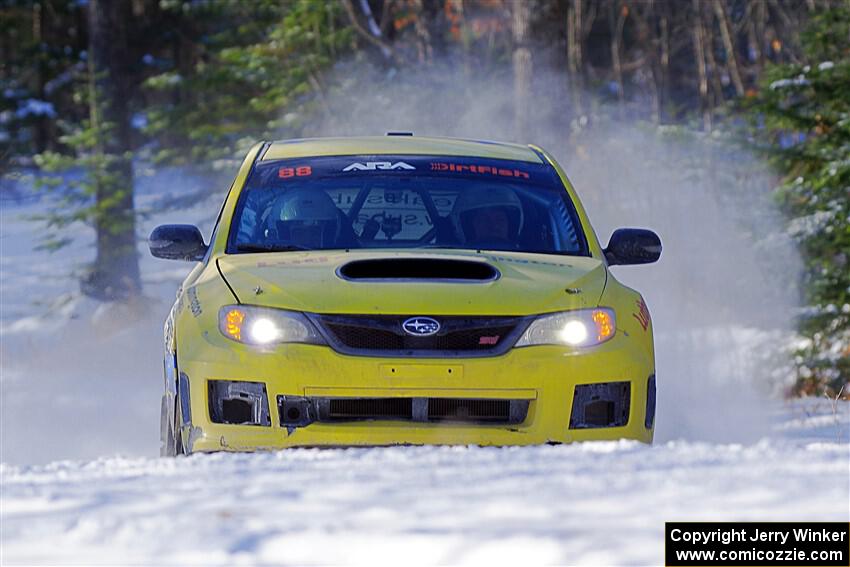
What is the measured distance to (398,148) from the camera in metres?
7.95

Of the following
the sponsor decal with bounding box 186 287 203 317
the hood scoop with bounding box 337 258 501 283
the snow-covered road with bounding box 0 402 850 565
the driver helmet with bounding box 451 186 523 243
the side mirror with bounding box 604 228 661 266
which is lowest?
the snow-covered road with bounding box 0 402 850 565

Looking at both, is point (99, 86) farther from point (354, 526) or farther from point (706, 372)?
point (354, 526)

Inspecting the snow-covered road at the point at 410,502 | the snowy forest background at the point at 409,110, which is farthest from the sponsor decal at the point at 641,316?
the snowy forest background at the point at 409,110

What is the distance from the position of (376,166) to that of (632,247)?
130 cm

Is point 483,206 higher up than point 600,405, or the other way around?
point 483,206

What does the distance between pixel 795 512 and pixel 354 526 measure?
3.78 feet

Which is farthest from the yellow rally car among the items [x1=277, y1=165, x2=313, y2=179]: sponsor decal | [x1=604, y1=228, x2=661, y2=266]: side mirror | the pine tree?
the pine tree

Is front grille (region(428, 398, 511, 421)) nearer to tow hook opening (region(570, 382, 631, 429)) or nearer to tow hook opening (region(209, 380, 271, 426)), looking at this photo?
tow hook opening (region(570, 382, 631, 429))

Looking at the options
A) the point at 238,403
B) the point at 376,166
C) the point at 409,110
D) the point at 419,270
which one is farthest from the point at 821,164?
the point at 409,110

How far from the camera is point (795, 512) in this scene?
407 centimetres

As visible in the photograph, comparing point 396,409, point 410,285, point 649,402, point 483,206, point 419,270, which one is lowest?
point 396,409

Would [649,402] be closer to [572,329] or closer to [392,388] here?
[572,329]

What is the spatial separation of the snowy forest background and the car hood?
30.5ft

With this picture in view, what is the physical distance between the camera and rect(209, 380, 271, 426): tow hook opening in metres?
5.83
